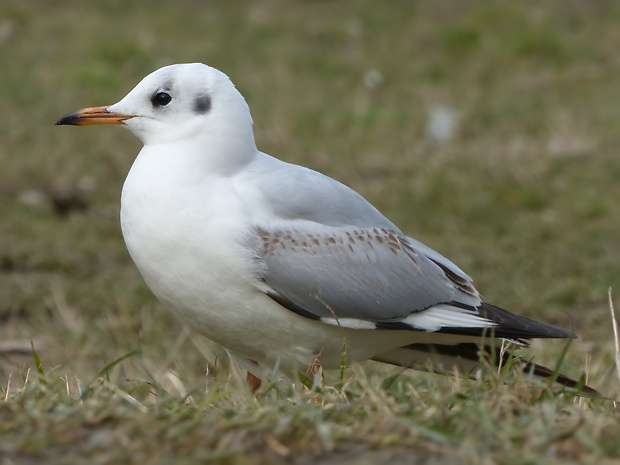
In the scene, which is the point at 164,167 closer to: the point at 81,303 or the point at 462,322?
the point at 462,322

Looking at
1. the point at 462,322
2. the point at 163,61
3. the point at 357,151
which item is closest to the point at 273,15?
the point at 163,61

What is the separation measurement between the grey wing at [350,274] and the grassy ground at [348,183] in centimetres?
33

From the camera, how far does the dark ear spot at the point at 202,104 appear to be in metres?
3.56

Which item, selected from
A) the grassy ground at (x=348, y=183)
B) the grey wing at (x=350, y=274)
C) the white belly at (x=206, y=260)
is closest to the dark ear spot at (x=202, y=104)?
the white belly at (x=206, y=260)

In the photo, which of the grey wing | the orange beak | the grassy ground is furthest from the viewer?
the orange beak

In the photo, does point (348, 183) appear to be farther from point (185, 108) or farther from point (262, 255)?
point (262, 255)

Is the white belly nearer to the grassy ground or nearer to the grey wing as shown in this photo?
the grey wing

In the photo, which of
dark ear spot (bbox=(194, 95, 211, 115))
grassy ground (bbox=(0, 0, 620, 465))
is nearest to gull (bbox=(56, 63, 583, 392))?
dark ear spot (bbox=(194, 95, 211, 115))

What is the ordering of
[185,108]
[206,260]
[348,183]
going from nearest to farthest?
[206,260] < [185,108] < [348,183]

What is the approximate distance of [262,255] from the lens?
10.9 ft

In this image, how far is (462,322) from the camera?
11.9ft

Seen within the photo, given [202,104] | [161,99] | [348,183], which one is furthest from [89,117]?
[348,183]

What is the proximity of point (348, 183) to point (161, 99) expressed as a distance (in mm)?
4187

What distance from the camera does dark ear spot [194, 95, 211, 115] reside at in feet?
11.7
